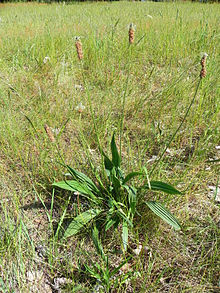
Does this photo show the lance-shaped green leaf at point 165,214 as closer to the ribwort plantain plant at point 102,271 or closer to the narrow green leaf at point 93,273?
the ribwort plantain plant at point 102,271

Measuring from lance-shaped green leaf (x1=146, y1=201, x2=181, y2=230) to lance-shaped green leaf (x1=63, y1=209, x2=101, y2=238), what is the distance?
29 cm

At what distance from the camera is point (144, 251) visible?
1168 millimetres

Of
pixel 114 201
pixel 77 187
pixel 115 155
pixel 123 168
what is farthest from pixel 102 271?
pixel 123 168

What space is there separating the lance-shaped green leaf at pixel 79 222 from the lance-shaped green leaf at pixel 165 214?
29cm

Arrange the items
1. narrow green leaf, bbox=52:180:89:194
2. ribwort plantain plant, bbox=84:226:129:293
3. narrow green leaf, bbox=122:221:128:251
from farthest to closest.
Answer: narrow green leaf, bbox=52:180:89:194
narrow green leaf, bbox=122:221:128:251
ribwort plantain plant, bbox=84:226:129:293

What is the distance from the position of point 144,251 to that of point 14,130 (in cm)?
126

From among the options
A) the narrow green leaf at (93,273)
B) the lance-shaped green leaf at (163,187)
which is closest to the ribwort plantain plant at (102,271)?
the narrow green leaf at (93,273)

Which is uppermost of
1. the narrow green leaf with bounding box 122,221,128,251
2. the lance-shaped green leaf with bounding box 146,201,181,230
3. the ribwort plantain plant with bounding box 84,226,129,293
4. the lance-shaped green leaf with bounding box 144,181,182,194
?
the lance-shaped green leaf with bounding box 144,181,182,194

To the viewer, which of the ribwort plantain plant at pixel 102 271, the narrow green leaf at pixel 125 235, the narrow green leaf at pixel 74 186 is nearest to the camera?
the ribwort plantain plant at pixel 102 271

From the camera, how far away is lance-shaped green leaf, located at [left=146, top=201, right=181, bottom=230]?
1115 millimetres

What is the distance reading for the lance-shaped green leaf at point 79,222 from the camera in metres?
1.18

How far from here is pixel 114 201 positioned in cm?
118

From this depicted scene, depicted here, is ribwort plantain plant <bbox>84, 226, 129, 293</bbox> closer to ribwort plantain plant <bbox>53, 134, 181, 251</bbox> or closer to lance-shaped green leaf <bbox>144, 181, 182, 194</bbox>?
ribwort plantain plant <bbox>53, 134, 181, 251</bbox>

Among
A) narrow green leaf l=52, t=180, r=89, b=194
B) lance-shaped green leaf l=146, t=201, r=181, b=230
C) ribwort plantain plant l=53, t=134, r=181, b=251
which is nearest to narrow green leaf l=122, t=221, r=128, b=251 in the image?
ribwort plantain plant l=53, t=134, r=181, b=251
